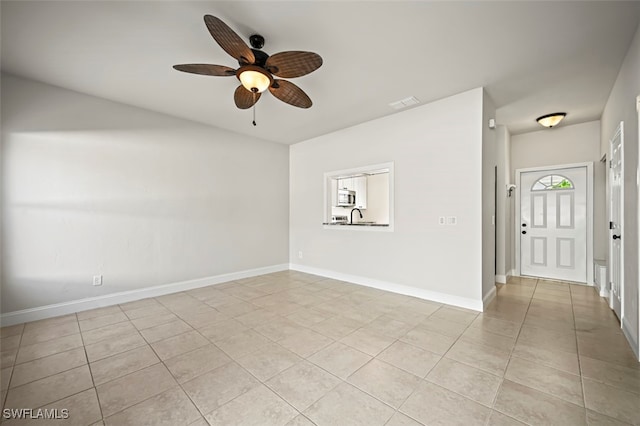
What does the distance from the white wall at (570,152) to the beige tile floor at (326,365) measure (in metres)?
1.70

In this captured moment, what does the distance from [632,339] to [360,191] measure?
4.92 metres

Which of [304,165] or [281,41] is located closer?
[281,41]

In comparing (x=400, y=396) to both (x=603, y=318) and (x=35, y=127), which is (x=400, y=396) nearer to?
(x=603, y=318)

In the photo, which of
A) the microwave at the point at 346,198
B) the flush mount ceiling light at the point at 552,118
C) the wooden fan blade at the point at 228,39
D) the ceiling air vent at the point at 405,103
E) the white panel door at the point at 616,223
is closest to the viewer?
the wooden fan blade at the point at 228,39

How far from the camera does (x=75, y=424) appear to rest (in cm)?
152

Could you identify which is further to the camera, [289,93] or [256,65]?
[289,93]

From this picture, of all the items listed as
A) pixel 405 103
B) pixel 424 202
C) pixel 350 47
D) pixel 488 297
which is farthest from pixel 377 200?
pixel 350 47

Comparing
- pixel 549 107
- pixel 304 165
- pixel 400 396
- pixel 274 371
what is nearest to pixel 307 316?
pixel 274 371

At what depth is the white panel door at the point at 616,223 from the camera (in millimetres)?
2812

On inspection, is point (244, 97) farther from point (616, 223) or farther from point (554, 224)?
point (554, 224)

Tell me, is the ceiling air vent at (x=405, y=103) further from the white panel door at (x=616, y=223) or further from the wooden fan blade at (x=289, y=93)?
the white panel door at (x=616, y=223)

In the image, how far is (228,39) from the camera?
6.28ft

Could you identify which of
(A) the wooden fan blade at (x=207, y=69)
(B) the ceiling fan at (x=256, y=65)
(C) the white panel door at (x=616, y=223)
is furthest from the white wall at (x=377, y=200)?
(A) the wooden fan blade at (x=207, y=69)

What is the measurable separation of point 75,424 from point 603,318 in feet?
16.4
